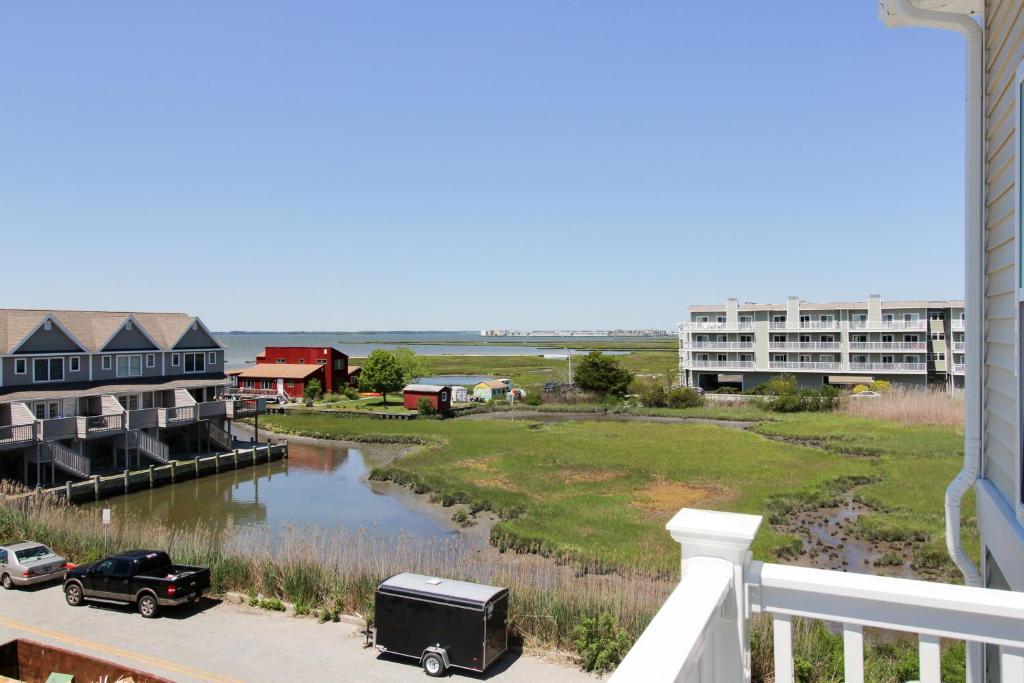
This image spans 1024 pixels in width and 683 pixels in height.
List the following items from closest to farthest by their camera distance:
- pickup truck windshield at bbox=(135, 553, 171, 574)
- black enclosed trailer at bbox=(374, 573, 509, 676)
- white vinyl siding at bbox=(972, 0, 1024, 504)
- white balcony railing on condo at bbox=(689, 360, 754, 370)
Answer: white vinyl siding at bbox=(972, 0, 1024, 504) → black enclosed trailer at bbox=(374, 573, 509, 676) → pickup truck windshield at bbox=(135, 553, 171, 574) → white balcony railing on condo at bbox=(689, 360, 754, 370)

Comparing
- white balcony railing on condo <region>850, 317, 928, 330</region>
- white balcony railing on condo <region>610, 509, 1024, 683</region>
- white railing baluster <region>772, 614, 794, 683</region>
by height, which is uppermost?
white balcony railing on condo <region>850, 317, 928, 330</region>

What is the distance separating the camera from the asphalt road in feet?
40.4

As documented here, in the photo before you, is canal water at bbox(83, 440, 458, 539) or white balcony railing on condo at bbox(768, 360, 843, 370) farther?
white balcony railing on condo at bbox(768, 360, 843, 370)

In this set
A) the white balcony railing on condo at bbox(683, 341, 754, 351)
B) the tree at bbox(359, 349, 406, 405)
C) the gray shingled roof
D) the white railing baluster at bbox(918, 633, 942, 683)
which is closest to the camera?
the white railing baluster at bbox(918, 633, 942, 683)

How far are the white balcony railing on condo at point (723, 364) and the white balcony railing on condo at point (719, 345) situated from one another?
61.4 inches

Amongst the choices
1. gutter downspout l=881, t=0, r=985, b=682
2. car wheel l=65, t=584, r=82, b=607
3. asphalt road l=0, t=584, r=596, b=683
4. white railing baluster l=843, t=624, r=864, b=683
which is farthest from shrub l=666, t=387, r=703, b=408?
white railing baluster l=843, t=624, r=864, b=683

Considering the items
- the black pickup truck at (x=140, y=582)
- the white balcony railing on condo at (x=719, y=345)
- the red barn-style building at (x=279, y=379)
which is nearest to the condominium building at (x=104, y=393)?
the black pickup truck at (x=140, y=582)

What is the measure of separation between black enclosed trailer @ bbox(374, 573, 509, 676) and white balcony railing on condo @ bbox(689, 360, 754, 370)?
205 ft

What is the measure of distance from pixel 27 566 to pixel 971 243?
19671 millimetres

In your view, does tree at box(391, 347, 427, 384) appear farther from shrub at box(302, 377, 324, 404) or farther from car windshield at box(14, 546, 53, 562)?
car windshield at box(14, 546, 53, 562)

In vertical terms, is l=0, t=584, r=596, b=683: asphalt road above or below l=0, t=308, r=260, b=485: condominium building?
below

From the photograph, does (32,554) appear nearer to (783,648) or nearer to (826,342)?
(783,648)

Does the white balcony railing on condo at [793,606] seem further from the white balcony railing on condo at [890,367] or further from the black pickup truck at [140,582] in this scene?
the white balcony railing on condo at [890,367]

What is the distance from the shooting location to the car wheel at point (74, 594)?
15.8m
